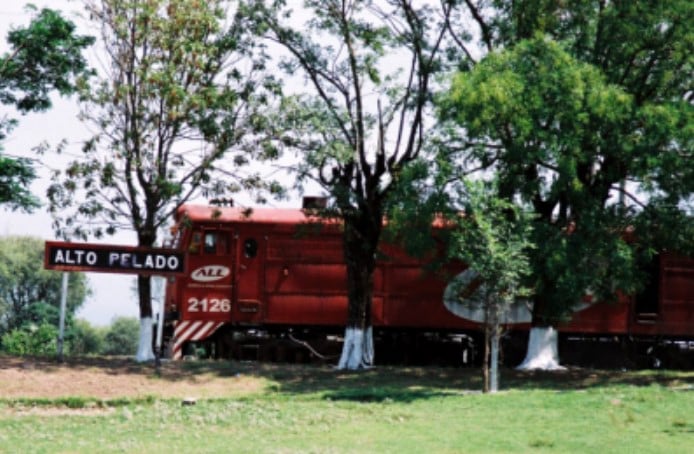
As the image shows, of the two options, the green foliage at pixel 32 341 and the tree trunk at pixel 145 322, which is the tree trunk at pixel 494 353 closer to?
the tree trunk at pixel 145 322

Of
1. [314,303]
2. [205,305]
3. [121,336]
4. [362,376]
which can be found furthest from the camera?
[121,336]

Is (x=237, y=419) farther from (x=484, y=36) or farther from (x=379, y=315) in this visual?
(x=484, y=36)

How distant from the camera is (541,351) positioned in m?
31.4

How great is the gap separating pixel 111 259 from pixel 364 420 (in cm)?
992

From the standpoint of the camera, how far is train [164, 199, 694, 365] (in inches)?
1249

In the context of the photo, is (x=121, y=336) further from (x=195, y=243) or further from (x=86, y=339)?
(x=195, y=243)

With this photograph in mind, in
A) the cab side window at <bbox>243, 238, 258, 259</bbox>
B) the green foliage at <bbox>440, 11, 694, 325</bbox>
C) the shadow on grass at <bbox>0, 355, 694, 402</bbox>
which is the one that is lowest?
the shadow on grass at <bbox>0, 355, 694, 402</bbox>

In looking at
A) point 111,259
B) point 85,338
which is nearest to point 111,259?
point 111,259

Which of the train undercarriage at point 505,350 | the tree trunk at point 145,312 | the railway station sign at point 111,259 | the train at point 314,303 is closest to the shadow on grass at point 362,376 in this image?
the tree trunk at point 145,312

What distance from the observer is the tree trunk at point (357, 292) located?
31.1 m

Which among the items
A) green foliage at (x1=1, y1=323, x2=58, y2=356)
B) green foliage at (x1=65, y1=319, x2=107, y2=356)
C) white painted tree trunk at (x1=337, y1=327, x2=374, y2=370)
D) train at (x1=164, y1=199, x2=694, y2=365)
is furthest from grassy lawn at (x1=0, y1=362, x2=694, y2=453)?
green foliage at (x1=65, y1=319, x2=107, y2=356)

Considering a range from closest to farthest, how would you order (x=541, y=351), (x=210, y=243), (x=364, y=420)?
1. (x=364, y=420)
2. (x=541, y=351)
3. (x=210, y=243)

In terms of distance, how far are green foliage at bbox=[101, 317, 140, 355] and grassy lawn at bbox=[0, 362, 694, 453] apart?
255 feet

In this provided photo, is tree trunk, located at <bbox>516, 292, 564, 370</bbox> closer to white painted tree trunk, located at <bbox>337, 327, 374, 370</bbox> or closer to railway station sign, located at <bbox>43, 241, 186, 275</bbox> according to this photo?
white painted tree trunk, located at <bbox>337, 327, 374, 370</bbox>
